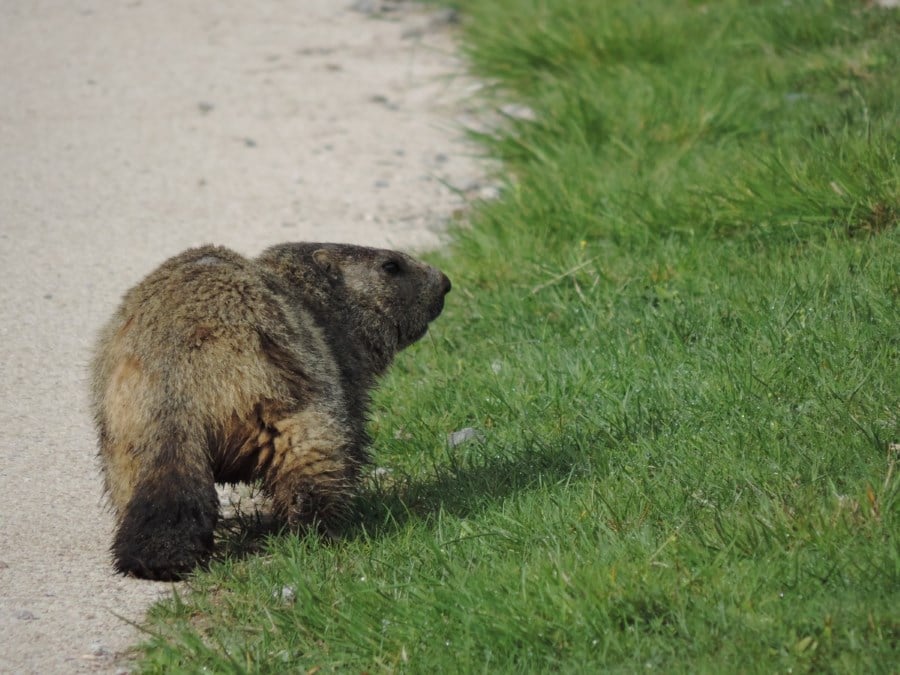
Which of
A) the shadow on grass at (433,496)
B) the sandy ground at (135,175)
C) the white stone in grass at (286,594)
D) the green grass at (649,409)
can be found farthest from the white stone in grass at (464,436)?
the sandy ground at (135,175)

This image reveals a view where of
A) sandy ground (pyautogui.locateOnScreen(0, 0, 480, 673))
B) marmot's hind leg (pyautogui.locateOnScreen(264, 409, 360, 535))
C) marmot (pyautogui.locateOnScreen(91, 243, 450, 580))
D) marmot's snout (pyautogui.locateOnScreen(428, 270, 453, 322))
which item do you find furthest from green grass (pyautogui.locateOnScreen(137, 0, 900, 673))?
sandy ground (pyautogui.locateOnScreen(0, 0, 480, 673))

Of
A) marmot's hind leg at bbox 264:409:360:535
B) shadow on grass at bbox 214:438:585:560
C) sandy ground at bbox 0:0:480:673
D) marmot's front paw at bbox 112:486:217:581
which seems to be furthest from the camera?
sandy ground at bbox 0:0:480:673

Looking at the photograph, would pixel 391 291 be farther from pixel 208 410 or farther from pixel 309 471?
pixel 208 410

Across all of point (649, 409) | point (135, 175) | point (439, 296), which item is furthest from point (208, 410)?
point (135, 175)

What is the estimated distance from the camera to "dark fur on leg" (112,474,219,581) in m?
3.86

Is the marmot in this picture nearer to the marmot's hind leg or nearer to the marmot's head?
the marmot's hind leg

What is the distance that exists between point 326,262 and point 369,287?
0.21 m

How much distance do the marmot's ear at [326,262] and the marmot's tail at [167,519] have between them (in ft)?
4.54

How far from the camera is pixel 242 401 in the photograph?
4.09 m

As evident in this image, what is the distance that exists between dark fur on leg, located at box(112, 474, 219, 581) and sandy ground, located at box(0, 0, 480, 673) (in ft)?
0.86

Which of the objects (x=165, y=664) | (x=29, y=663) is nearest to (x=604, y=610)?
(x=165, y=664)

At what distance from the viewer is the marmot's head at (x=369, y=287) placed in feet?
16.6

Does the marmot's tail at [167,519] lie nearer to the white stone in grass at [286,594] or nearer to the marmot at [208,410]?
the marmot at [208,410]

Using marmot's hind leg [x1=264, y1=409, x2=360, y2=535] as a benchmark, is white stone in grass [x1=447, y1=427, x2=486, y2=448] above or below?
below
